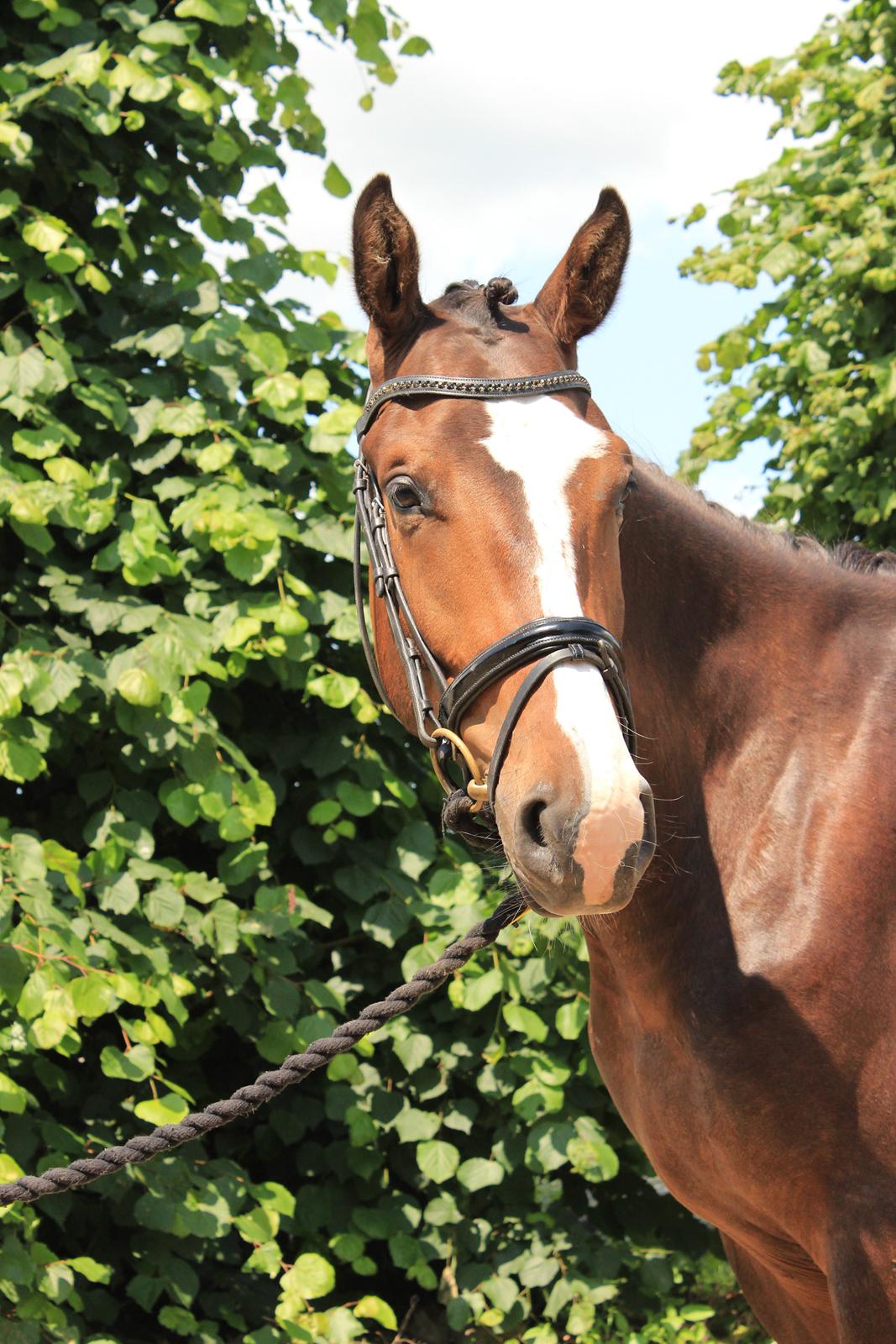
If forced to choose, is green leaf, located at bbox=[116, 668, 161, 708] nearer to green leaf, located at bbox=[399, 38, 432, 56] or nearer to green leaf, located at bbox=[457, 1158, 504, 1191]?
green leaf, located at bbox=[457, 1158, 504, 1191]

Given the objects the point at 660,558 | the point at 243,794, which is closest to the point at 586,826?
the point at 660,558

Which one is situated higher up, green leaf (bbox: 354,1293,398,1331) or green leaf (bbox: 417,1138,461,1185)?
green leaf (bbox: 417,1138,461,1185)

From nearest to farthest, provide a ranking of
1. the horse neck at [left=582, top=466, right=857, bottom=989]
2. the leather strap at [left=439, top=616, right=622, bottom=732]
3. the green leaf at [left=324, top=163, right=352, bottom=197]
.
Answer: the leather strap at [left=439, top=616, right=622, bottom=732] → the horse neck at [left=582, top=466, right=857, bottom=989] → the green leaf at [left=324, top=163, right=352, bottom=197]

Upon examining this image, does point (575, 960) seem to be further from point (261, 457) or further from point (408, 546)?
point (408, 546)

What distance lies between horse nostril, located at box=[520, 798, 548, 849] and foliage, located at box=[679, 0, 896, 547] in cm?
314

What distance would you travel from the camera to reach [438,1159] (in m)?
3.68

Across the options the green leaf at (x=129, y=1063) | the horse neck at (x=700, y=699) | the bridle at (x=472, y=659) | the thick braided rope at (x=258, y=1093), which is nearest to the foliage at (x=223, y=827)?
the green leaf at (x=129, y=1063)

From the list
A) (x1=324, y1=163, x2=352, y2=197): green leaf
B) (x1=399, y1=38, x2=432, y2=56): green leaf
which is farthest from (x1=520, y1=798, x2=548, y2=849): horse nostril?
(x1=399, y1=38, x2=432, y2=56): green leaf

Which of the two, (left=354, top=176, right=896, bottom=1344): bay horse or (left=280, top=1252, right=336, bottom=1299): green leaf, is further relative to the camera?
(left=280, top=1252, right=336, bottom=1299): green leaf

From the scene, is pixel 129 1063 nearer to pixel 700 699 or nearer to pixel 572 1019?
pixel 572 1019

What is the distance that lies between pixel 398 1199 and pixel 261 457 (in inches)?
88.9

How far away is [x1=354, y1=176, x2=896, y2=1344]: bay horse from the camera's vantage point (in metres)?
1.88

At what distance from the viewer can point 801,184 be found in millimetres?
4934

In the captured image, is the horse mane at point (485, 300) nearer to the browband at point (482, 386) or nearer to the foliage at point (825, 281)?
the browband at point (482, 386)
